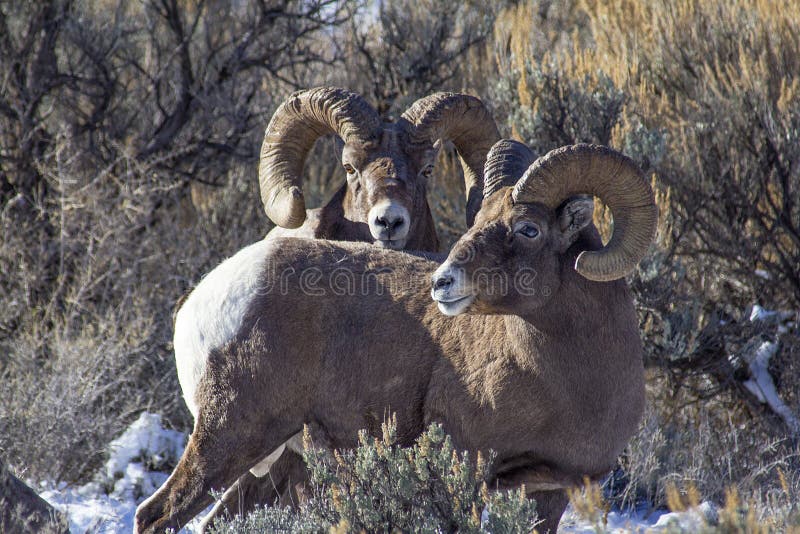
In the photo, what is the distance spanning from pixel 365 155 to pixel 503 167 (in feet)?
5.74

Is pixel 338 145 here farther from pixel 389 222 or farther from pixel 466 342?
pixel 466 342

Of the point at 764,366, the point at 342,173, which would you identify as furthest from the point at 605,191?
the point at 342,173

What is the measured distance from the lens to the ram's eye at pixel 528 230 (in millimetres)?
4812

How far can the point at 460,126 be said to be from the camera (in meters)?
6.95

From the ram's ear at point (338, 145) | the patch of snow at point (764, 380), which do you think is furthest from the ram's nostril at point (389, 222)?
the patch of snow at point (764, 380)

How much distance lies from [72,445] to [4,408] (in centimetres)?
52

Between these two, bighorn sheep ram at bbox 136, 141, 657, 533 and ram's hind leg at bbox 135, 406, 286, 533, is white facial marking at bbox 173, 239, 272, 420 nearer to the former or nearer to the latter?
bighorn sheep ram at bbox 136, 141, 657, 533

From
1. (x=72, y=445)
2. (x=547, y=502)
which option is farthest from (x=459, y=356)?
(x=72, y=445)

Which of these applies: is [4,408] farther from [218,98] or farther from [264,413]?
[218,98]

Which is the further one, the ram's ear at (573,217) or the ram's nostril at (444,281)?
the ram's ear at (573,217)

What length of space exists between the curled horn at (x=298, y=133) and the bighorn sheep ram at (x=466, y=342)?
53.1 inches

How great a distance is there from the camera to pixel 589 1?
11.4m

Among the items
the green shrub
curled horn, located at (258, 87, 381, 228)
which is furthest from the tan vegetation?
the green shrub

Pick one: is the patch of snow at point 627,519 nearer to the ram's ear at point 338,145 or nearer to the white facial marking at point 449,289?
the white facial marking at point 449,289
